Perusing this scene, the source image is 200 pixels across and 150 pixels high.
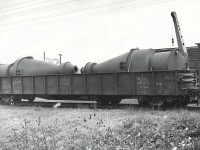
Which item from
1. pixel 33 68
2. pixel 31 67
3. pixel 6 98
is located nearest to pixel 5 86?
pixel 6 98

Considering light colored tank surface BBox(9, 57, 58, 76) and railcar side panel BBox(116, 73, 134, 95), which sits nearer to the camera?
railcar side panel BBox(116, 73, 134, 95)

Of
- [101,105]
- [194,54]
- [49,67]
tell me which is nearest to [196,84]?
[101,105]

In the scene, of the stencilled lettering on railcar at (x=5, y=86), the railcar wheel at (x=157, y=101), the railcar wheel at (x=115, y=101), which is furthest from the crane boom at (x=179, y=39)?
the stencilled lettering on railcar at (x=5, y=86)

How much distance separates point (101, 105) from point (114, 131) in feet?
22.3

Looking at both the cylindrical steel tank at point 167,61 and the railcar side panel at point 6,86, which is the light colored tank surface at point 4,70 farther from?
the cylindrical steel tank at point 167,61

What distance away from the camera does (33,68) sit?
1844 centimetres

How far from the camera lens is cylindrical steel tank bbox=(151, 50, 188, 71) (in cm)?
1347

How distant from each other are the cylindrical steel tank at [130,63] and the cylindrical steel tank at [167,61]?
0.35 metres

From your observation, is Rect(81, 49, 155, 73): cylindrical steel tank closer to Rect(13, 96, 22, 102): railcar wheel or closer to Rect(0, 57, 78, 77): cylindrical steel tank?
Rect(0, 57, 78, 77): cylindrical steel tank

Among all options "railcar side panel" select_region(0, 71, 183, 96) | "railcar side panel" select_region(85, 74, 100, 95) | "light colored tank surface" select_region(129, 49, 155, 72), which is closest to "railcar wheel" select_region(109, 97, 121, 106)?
"railcar side panel" select_region(0, 71, 183, 96)

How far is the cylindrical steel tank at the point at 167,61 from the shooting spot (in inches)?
530

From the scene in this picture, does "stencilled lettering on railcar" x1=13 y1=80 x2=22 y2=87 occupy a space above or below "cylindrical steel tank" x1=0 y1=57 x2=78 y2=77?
below

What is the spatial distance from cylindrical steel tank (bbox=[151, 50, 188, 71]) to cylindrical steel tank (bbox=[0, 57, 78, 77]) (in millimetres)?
5257

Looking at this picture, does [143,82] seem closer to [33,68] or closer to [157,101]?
[157,101]
